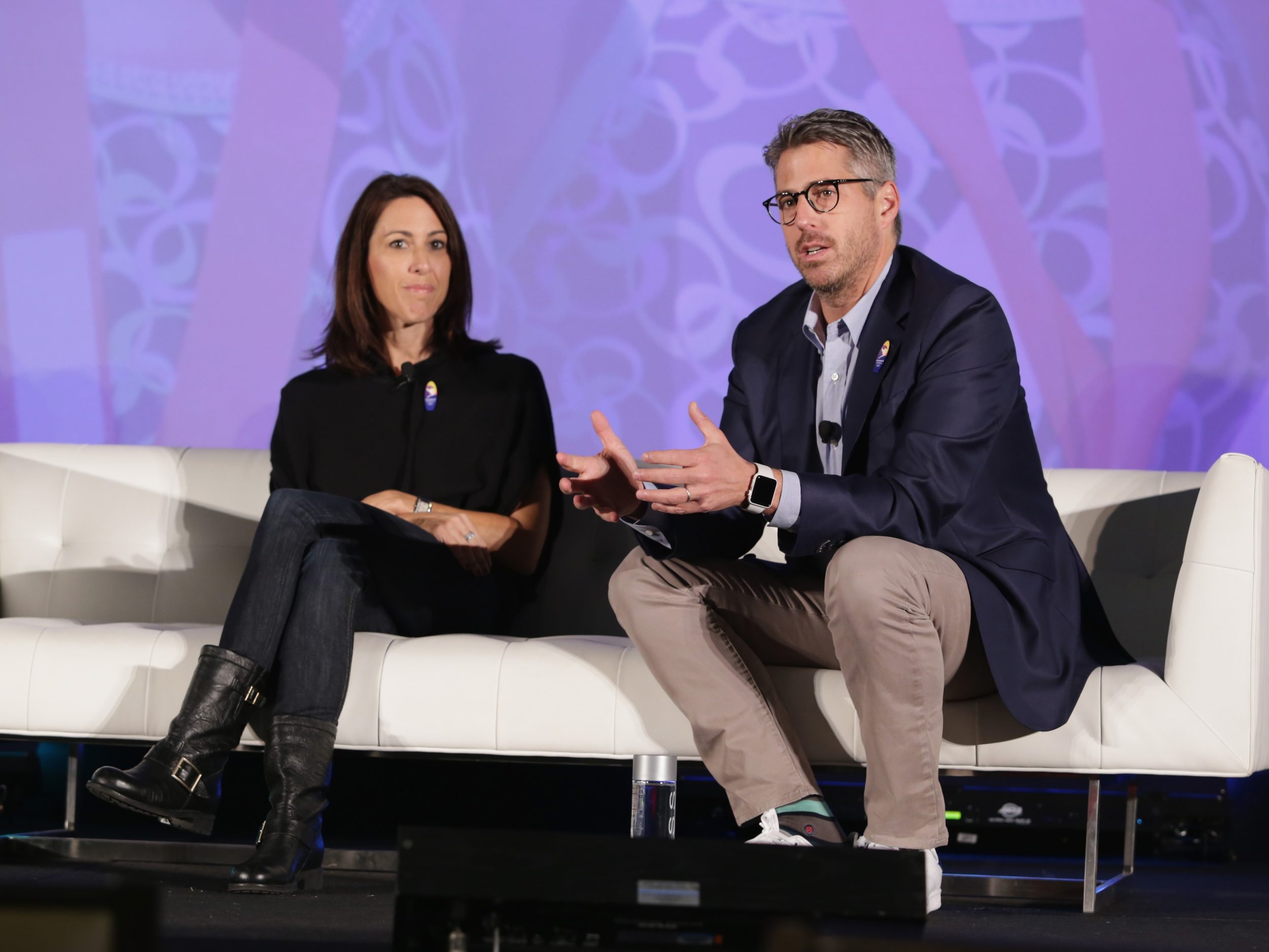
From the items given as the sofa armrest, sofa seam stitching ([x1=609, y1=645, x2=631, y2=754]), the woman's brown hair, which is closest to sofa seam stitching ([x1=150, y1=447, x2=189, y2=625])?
the woman's brown hair

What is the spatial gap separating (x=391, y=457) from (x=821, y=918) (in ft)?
5.41

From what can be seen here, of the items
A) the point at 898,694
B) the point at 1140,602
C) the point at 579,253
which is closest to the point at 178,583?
the point at 579,253

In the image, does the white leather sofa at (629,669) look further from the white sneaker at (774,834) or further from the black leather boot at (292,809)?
the white sneaker at (774,834)

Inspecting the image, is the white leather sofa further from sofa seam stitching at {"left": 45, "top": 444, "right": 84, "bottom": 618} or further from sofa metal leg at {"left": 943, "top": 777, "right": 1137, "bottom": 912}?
sofa metal leg at {"left": 943, "top": 777, "right": 1137, "bottom": 912}

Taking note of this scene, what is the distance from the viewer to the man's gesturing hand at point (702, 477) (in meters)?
1.59

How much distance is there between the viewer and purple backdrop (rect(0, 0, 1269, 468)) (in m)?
3.21

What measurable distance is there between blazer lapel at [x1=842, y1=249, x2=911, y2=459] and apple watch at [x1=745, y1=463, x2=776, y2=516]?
0.25 metres

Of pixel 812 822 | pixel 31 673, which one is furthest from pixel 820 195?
pixel 31 673

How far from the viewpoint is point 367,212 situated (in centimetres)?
261

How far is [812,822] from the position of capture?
5.55 ft

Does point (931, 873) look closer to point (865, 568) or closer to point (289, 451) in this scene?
point (865, 568)

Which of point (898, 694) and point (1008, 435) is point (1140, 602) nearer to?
point (1008, 435)

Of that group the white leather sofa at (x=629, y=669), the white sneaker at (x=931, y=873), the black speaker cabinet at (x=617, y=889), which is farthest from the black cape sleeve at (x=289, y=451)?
the black speaker cabinet at (x=617, y=889)

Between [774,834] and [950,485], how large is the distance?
503 mm
